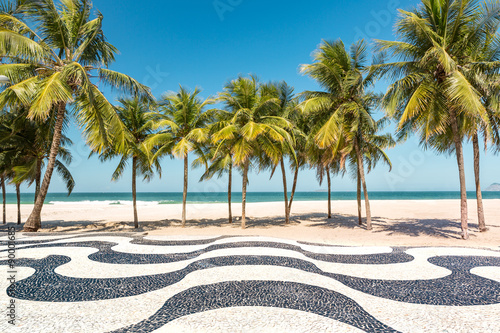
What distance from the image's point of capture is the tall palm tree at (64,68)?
922cm

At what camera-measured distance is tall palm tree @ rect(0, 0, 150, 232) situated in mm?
9219

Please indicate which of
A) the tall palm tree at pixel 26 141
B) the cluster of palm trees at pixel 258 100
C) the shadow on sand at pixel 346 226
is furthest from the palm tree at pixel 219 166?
the tall palm tree at pixel 26 141

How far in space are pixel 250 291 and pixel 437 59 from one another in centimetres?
985

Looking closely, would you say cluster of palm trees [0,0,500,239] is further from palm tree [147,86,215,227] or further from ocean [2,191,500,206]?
ocean [2,191,500,206]

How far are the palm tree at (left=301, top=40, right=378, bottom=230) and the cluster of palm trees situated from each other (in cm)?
5

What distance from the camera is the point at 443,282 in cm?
457

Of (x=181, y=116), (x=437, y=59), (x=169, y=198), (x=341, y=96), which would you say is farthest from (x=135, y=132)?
(x=169, y=198)

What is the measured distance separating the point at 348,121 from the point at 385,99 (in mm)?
2500

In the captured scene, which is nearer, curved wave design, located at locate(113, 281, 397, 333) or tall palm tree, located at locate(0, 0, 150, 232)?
curved wave design, located at locate(113, 281, 397, 333)

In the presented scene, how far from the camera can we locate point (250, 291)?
4.08 metres

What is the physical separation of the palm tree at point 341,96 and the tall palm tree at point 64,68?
8106mm

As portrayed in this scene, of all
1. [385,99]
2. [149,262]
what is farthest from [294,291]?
[385,99]

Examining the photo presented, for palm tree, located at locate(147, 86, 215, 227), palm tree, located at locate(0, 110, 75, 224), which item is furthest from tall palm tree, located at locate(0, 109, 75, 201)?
palm tree, located at locate(147, 86, 215, 227)

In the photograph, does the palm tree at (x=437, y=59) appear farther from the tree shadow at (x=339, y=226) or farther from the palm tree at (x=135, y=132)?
the palm tree at (x=135, y=132)
